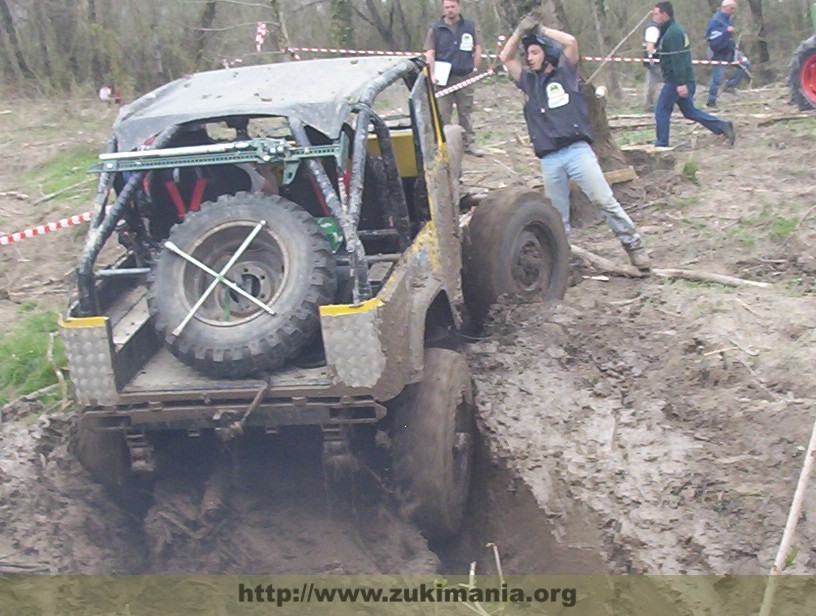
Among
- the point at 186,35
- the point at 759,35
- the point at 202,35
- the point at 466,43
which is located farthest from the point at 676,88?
the point at 759,35

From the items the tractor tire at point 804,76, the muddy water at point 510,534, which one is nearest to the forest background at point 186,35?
the tractor tire at point 804,76

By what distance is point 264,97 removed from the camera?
561cm

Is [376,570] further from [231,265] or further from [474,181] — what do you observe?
[474,181]

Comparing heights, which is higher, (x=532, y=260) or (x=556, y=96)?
(x=556, y=96)

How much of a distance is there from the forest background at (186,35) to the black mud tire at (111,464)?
9237mm

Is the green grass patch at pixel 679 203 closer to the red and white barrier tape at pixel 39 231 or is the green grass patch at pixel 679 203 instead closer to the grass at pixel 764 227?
the grass at pixel 764 227

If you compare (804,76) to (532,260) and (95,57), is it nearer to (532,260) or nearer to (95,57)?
(532,260)

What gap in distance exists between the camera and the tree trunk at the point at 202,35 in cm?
1739

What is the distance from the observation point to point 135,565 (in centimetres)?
541

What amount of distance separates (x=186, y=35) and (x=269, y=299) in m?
14.4

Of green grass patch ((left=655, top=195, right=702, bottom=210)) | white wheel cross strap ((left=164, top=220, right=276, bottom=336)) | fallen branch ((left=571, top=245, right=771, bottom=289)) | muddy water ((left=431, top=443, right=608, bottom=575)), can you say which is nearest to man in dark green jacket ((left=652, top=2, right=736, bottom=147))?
green grass patch ((left=655, top=195, right=702, bottom=210))

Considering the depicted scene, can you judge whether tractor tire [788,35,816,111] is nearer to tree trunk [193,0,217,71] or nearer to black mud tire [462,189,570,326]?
black mud tire [462,189,570,326]

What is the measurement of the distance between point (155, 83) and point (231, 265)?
1359cm

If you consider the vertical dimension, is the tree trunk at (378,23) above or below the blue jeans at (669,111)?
above
